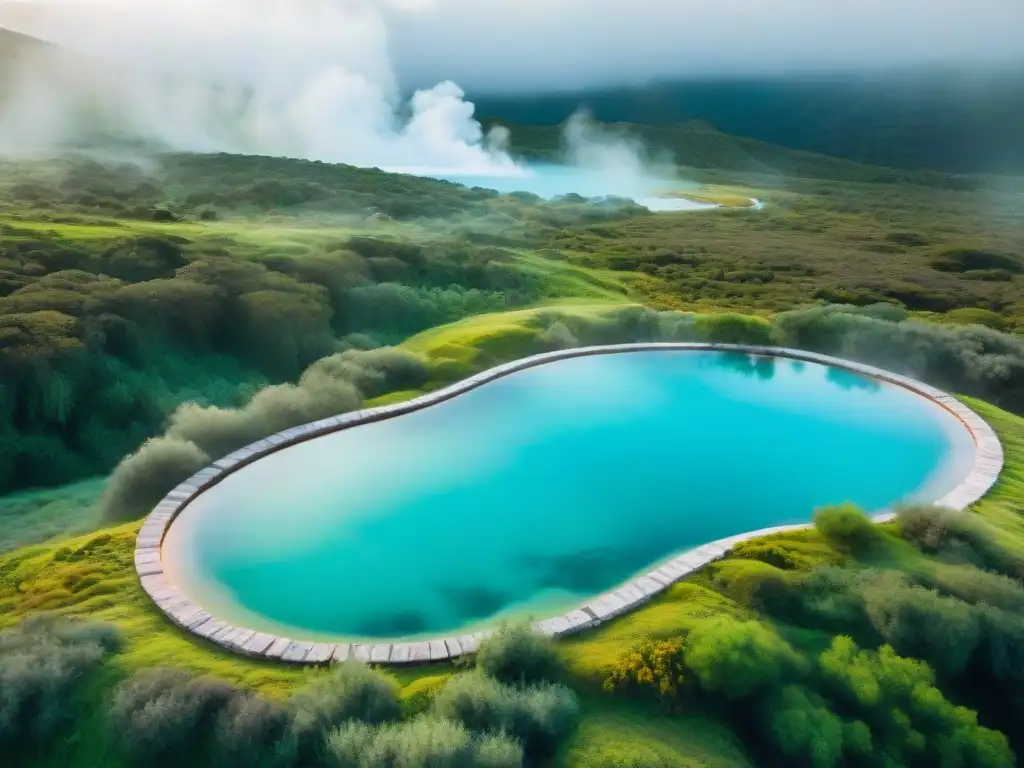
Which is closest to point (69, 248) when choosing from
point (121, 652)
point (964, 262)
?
point (121, 652)

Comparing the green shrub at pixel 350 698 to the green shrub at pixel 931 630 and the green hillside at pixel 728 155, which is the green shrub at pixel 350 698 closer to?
the green shrub at pixel 931 630

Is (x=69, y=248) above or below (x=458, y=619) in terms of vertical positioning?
above

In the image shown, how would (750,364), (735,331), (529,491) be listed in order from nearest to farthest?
(529,491) < (750,364) < (735,331)

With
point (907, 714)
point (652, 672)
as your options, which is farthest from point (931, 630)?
point (652, 672)

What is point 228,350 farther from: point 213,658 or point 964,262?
point 964,262

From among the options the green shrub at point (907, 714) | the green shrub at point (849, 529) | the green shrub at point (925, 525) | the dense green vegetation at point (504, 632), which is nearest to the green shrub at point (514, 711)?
the dense green vegetation at point (504, 632)

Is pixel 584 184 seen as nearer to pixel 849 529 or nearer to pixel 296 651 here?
pixel 849 529
